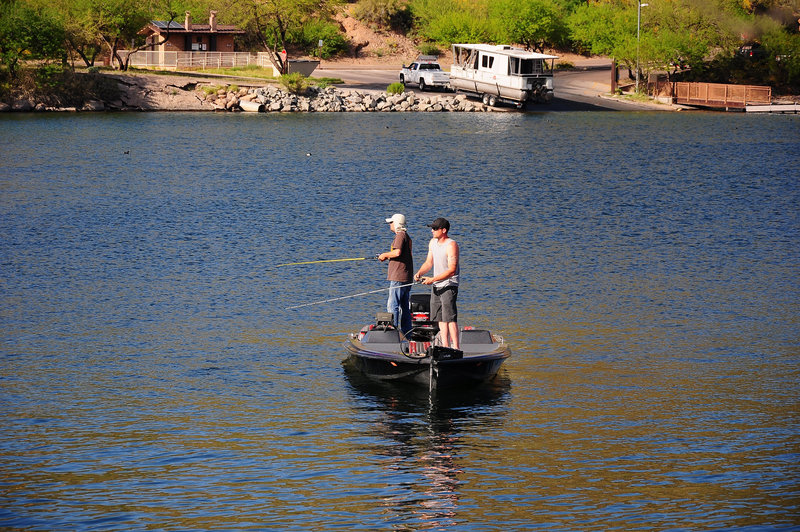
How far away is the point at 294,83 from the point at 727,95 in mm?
33689

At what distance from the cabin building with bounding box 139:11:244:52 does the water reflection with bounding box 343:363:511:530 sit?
74.3m

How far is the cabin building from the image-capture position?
8788 cm

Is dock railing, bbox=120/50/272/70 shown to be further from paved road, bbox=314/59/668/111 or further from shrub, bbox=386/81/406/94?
shrub, bbox=386/81/406/94

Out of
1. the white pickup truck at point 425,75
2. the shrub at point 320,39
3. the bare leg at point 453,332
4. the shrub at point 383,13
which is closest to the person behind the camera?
the bare leg at point 453,332

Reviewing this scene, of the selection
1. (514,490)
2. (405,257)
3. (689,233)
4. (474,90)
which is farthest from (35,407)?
(474,90)

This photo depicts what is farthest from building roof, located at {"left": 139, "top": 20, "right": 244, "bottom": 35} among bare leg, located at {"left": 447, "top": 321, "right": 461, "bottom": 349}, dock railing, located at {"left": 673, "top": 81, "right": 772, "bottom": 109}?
bare leg, located at {"left": 447, "top": 321, "right": 461, "bottom": 349}

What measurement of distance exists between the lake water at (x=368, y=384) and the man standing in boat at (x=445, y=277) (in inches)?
43.3

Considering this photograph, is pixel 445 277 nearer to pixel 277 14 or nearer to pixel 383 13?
pixel 277 14

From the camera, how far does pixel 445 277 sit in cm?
1694

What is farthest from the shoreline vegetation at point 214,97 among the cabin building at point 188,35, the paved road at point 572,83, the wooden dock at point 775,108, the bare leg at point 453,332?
the bare leg at point 453,332

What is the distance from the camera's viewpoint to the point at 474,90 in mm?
78250

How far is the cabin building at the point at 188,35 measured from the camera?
3460 inches

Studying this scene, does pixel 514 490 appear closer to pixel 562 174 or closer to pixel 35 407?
pixel 35 407

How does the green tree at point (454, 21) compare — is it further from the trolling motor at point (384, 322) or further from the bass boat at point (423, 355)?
the bass boat at point (423, 355)
